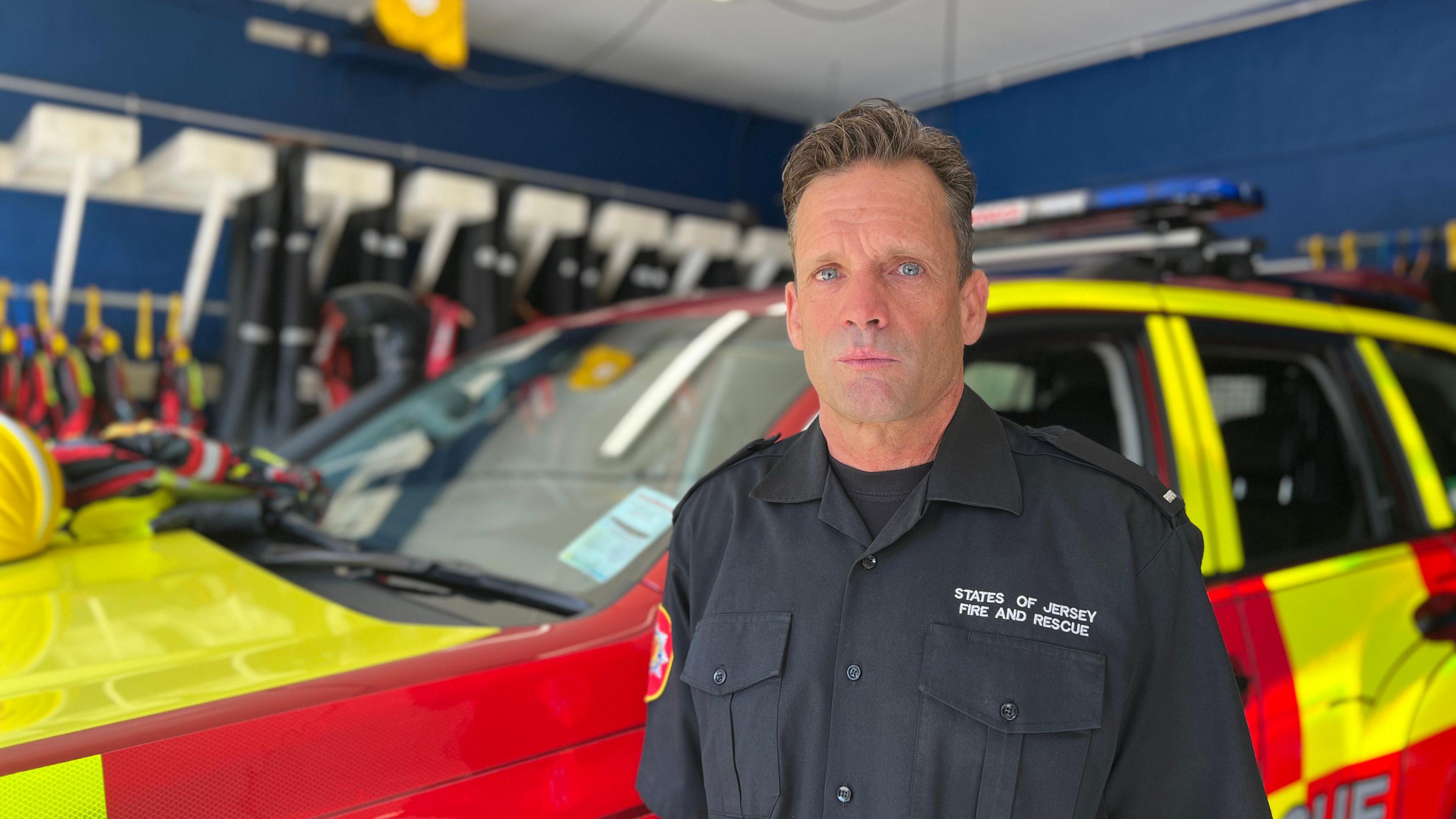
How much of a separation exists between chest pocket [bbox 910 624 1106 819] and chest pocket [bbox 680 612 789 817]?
148mm

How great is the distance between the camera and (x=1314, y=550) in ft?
6.01

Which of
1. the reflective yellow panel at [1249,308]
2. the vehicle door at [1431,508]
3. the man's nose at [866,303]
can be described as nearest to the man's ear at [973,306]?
the man's nose at [866,303]

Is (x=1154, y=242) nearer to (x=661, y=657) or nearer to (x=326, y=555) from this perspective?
(x=661, y=657)

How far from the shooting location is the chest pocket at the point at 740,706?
3.43 feet

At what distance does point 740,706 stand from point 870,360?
372 millimetres

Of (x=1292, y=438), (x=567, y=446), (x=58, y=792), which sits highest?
(x=1292, y=438)

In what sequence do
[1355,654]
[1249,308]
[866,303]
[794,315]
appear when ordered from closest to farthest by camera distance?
[866,303], [794,315], [1355,654], [1249,308]

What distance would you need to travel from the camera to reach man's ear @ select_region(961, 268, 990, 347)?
1115 millimetres

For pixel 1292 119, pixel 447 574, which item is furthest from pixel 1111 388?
pixel 1292 119

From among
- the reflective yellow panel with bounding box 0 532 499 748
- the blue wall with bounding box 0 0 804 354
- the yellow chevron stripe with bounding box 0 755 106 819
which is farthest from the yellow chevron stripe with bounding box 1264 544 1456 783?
the blue wall with bounding box 0 0 804 354

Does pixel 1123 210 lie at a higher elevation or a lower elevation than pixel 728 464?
higher

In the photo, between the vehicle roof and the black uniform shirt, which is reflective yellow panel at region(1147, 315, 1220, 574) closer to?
the vehicle roof

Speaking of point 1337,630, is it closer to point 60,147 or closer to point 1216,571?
point 1216,571

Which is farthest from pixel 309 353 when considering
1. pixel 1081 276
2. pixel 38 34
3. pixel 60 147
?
pixel 1081 276
